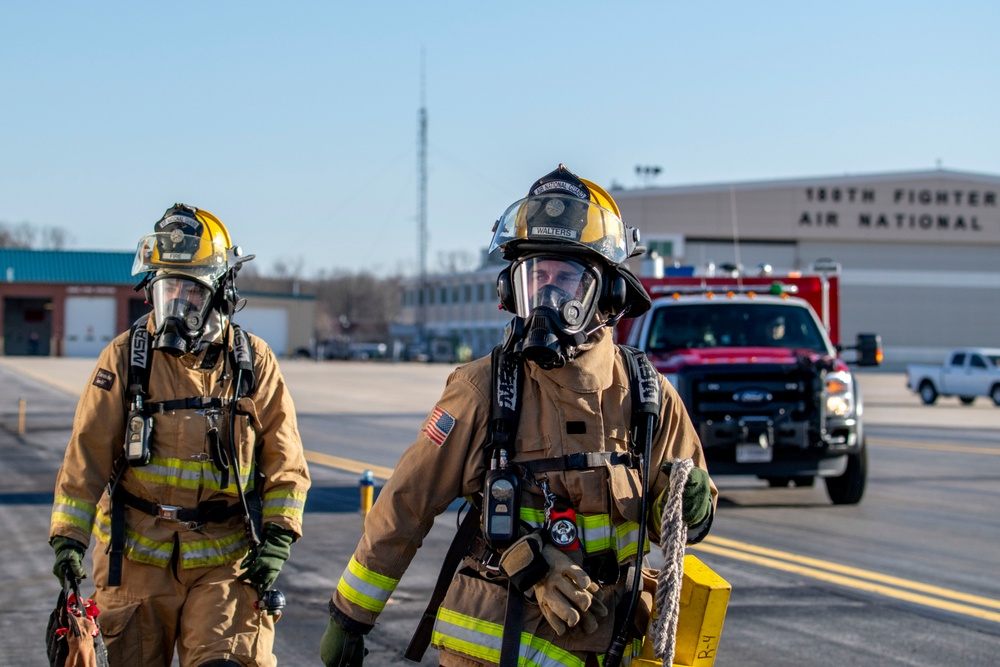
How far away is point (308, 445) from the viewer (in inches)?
766

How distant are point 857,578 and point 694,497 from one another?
5880 mm

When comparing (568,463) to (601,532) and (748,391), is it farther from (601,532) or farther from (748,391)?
(748,391)

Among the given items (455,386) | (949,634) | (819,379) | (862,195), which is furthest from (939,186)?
(455,386)

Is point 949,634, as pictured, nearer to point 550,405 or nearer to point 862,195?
point 550,405

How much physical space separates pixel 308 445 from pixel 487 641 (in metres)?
16.6

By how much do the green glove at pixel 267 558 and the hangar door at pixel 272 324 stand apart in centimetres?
8758

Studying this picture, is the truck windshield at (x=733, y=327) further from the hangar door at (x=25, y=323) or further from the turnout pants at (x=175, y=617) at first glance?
the hangar door at (x=25, y=323)

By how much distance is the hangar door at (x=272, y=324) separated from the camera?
91.5 metres

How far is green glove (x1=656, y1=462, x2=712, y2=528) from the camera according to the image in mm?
3314

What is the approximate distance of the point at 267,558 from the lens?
4.39 meters

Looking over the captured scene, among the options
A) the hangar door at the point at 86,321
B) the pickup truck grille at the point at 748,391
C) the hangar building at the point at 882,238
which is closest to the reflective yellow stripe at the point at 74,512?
the pickup truck grille at the point at 748,391

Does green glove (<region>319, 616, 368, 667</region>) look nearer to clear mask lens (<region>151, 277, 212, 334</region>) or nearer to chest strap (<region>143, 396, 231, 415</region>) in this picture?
chest strap (<region>143, 396, 231, 415</region>)

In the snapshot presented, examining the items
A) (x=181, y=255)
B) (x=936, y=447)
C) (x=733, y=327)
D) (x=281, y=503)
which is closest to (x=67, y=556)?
(x=281, y=503)

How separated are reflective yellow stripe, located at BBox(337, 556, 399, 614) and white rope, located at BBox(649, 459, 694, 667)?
72 centimetres
